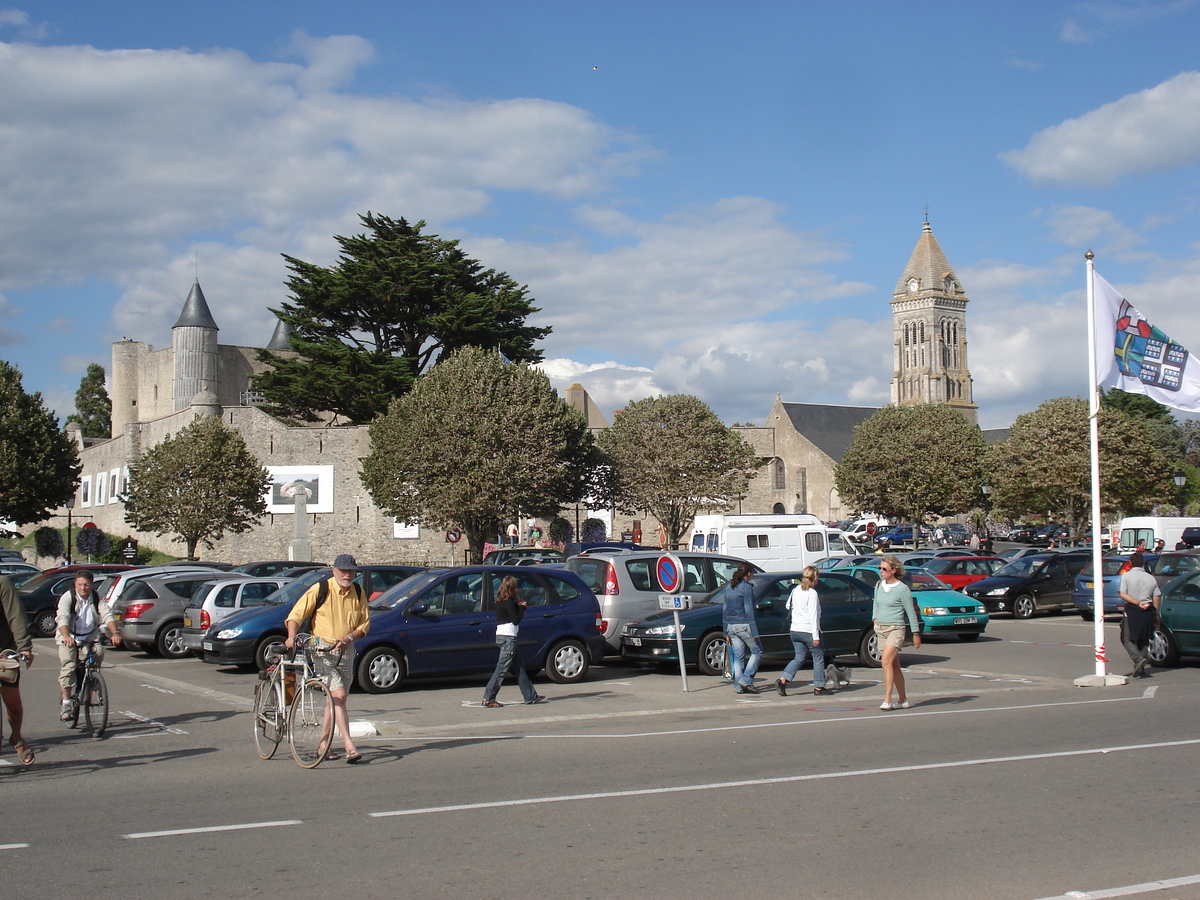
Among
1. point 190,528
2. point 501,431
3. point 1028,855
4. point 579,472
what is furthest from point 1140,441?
point 1028,855

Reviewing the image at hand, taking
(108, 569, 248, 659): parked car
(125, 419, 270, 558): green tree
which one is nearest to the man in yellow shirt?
(108, 569, 248, 659): parked car

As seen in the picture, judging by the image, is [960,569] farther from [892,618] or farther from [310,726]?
[310,726]

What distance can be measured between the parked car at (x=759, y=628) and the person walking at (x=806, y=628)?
5.88 ft

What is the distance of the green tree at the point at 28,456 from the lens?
46.0 m

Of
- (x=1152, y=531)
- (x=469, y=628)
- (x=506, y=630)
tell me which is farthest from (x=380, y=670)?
(x=1152, y=531)

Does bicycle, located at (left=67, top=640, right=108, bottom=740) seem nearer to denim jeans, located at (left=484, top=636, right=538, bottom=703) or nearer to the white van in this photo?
denim jeans, located at (left=484, top=636, right=538, bottom=703)

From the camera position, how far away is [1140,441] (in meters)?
56.9

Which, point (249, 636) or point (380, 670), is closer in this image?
point (380, 670)

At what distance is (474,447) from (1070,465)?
1178 inches

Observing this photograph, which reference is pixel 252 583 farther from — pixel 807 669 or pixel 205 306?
pixel 205 306

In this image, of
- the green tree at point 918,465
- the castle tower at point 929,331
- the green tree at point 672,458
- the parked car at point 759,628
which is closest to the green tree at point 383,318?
the green tree at point 672,458

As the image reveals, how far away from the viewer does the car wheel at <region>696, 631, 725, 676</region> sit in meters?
15.6

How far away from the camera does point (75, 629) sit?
11.3 meters

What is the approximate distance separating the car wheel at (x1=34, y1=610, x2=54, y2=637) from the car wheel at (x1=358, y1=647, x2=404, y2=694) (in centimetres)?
1399
